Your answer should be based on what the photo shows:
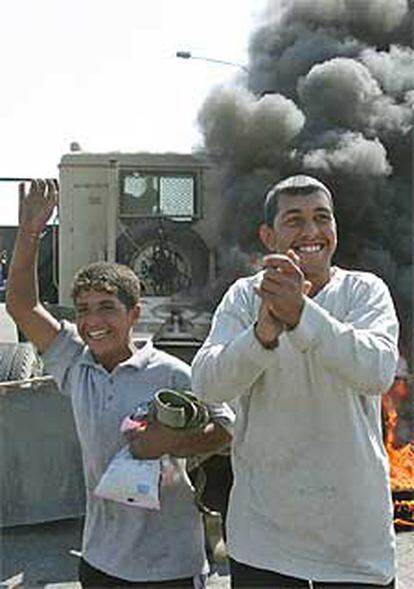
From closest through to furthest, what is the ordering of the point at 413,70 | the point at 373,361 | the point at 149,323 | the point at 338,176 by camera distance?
the point at 373,361
the point at 149,323
the point at 338,176
the point at 413,70

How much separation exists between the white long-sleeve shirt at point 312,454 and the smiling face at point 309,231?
0.44 ft

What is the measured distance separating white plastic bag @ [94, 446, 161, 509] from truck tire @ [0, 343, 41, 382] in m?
5.48

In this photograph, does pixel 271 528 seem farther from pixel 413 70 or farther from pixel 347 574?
pixel 413 70

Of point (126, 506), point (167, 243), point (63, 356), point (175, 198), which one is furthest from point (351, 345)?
point (175, 198)

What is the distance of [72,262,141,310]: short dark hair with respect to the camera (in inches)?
111

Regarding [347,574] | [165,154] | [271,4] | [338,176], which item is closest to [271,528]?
[347,574]

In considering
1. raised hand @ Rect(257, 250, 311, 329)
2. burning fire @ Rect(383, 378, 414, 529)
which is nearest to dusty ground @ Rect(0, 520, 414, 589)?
burning fire @ Rect(383, 378, 414, 529)

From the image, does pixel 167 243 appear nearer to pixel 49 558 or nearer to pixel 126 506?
pixel 49 558

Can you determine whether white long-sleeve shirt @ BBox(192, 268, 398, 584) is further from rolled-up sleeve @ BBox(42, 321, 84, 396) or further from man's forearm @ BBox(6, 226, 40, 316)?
man's forearm @ BBox(6, 226, 40, 316)

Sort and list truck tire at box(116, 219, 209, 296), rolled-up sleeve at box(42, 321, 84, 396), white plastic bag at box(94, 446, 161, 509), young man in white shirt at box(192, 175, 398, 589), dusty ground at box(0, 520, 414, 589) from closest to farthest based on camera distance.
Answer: young man in white shirt at box(192, 175, 398, 589) < white plastic bag at box(94, 446, 161, 509) < rolled-up sleeve at box(42, 321, 84, 396) < dusty ground at box(0, 520, 414, 589) < truck tire at box(116, 219, 209, 296)

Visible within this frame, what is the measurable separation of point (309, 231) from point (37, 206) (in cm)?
101

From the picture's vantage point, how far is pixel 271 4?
1350 cm

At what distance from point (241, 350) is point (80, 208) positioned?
719 centimetres

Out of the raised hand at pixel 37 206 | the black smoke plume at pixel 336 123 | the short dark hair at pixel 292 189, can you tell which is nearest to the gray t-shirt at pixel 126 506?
the raised hand at pixel 37 206
